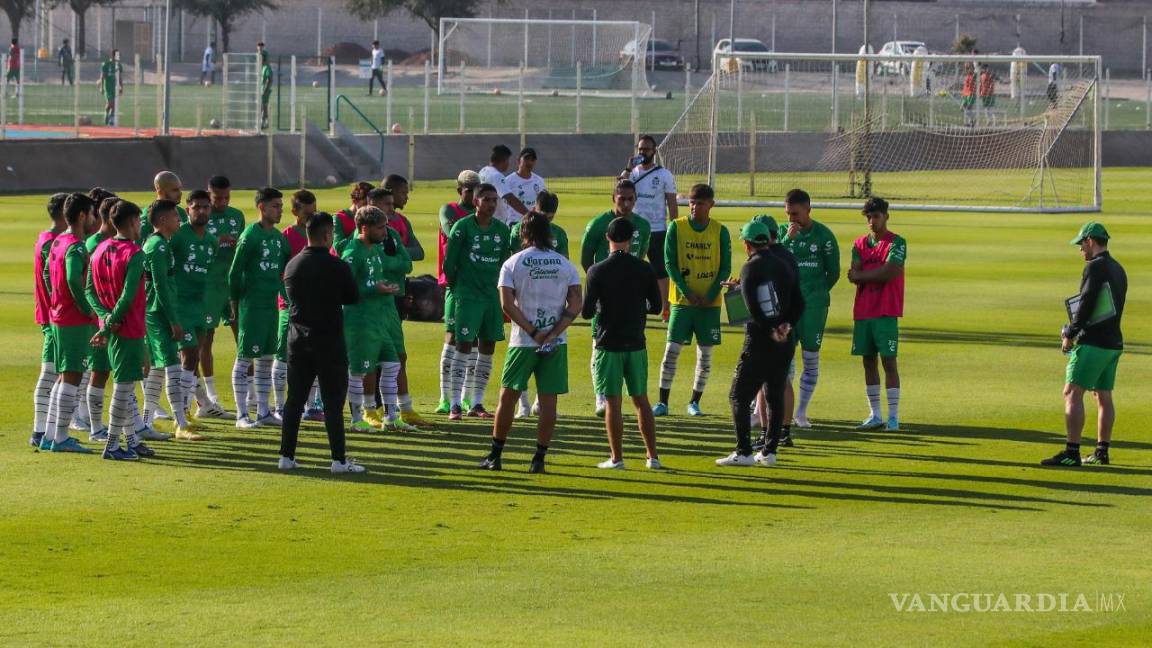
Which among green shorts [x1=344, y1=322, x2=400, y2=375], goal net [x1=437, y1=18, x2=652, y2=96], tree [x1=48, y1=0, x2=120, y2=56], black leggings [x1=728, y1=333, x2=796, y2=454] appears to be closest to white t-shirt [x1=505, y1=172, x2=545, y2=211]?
green shorts [x1=344, y1=322, x2=400, y2=375]

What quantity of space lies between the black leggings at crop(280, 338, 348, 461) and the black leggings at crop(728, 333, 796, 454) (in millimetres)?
2841

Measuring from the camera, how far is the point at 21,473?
12828 millimetres

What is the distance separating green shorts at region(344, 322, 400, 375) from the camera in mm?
14188

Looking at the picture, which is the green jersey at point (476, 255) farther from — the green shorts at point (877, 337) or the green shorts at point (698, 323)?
the green shorts at point (877, 337)

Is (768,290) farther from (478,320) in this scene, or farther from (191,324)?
(191,324)

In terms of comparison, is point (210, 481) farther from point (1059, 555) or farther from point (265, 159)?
point (265, 159)

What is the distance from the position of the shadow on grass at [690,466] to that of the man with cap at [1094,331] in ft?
1.79

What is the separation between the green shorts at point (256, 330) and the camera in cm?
1472

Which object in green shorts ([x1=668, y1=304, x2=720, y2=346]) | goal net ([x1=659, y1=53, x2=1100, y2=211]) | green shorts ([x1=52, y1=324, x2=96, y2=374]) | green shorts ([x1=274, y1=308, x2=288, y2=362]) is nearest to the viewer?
green shorts ([x1=52, y1=324, x2=96, y2=374])

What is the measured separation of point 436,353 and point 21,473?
6991 millimetres

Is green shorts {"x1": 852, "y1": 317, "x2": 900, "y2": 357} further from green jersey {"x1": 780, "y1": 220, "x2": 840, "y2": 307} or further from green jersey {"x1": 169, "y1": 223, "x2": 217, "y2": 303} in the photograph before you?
green jersey {"x1": 169, "y1": 223, "x2": 217, "y2": 303}

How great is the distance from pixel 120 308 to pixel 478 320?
10.5 feet

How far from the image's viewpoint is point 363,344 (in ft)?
46.5

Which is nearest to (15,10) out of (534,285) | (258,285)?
(258,285)
